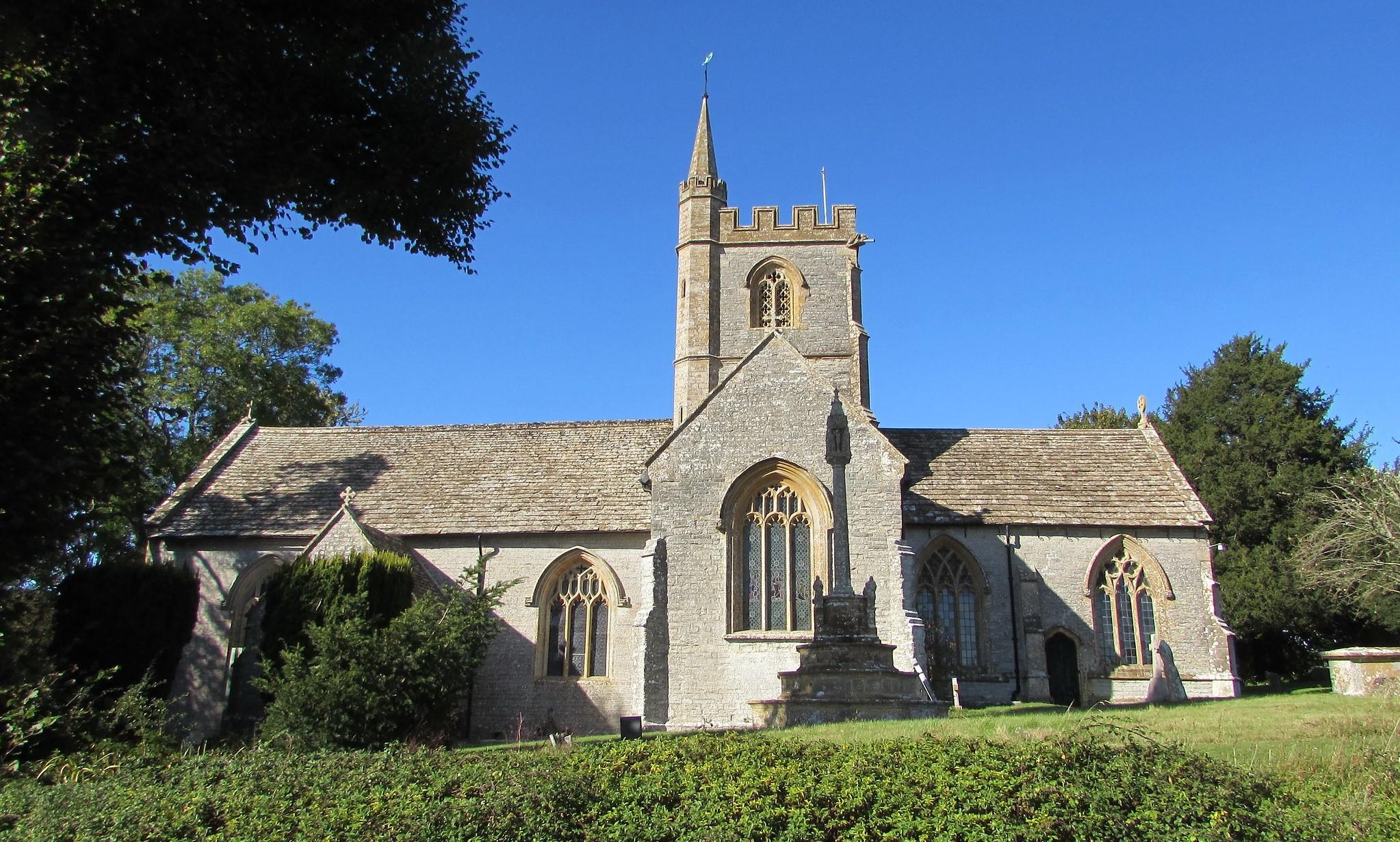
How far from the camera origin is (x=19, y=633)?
59.4 ft

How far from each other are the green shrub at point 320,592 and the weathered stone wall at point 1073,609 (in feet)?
40.7

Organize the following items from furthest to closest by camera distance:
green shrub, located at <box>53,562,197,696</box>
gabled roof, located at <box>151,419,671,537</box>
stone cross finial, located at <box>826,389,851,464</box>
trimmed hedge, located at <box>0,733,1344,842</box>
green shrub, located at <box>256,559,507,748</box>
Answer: gabled roof, located at <box>151,419,671,537</box> < green shrub, located at <box>53,562,197,696</box> < stone cross finial, located at <box>826,389,851,464</box> < green shrub, located at <box>256,559,507,748</box> < trimmed hedge, located at <box>0,733,1344,842</box>

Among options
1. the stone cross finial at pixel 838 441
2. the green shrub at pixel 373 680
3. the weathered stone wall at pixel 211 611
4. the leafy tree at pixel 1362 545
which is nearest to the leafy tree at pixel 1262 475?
the leafy tree at pixel 1362 545

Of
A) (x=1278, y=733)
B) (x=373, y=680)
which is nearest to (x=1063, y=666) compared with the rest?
(x=1278, y=733)

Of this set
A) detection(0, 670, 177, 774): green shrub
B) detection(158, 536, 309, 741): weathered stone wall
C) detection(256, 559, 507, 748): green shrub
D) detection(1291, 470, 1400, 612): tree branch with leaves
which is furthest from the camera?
detection(1291, 470, 1400, 612): tree branch with leaves

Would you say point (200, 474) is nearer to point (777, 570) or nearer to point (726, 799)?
point (777, 570)

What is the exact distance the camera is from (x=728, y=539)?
2152 cm

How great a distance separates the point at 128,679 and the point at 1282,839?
21716 millimetres

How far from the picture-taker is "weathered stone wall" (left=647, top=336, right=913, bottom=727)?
2045 centimetres

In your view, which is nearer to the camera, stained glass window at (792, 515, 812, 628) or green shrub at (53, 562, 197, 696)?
green shrub at (53, 562, 197, 696)

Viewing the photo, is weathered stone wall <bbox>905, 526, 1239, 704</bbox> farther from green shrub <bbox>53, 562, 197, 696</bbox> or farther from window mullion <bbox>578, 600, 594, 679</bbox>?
green shrub <bbox>53, 562, 197, 696</bbox>

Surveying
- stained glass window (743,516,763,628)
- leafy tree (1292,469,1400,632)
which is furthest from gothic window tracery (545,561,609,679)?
leafy tree (1292,469,1400,632)

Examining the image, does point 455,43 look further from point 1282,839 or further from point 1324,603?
point 1324,603

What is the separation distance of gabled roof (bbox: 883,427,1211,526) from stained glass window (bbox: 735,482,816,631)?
9.20 ft
